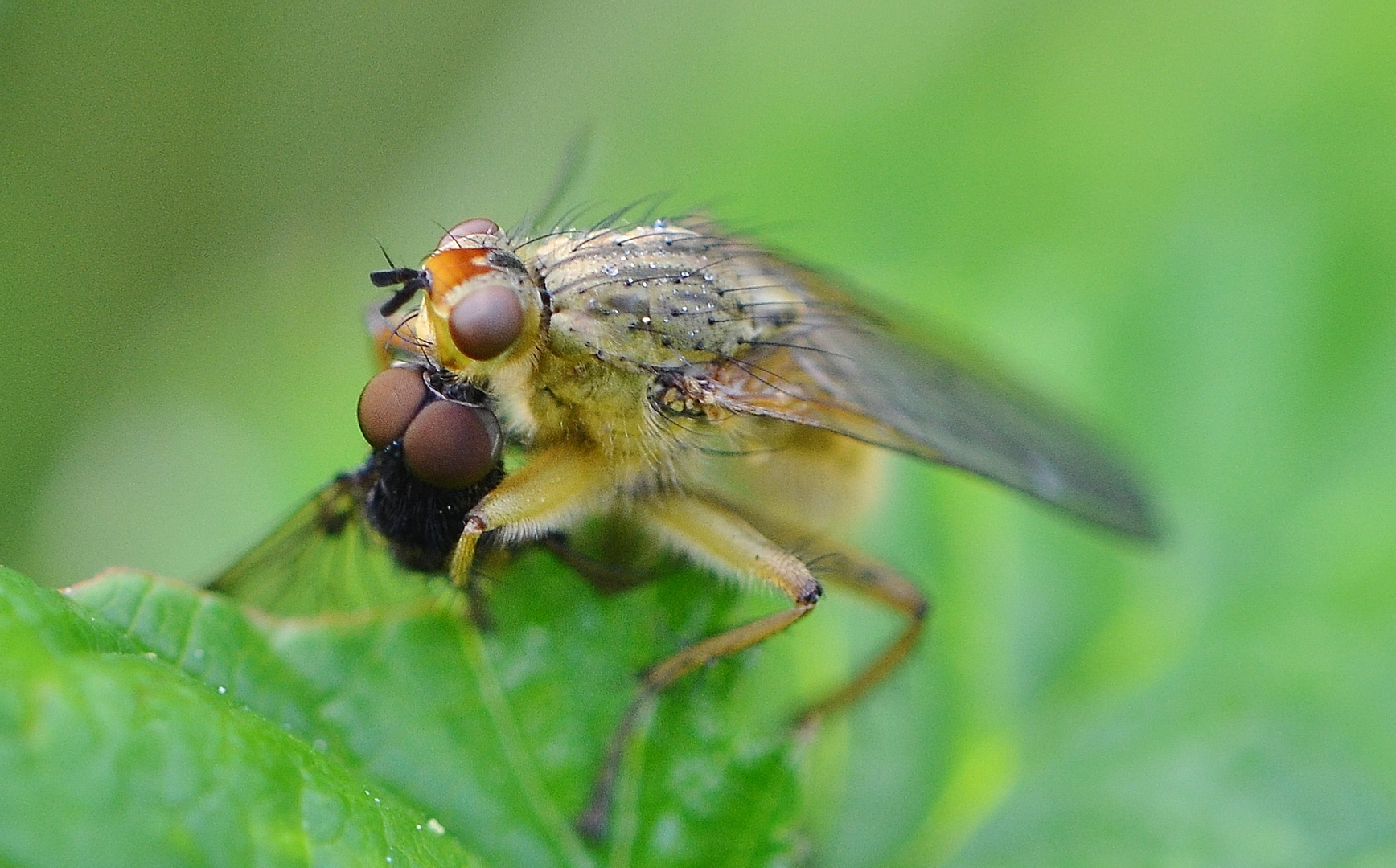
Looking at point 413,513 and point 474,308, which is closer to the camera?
point 474,308

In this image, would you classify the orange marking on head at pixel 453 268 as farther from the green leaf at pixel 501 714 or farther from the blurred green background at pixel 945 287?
the blurred green background at pixel 945 287

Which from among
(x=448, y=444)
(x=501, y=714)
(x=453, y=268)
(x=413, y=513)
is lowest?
(x=501, y=714)

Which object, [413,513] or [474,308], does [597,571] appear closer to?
[413,513]

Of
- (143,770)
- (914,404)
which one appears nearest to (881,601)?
(914,404)

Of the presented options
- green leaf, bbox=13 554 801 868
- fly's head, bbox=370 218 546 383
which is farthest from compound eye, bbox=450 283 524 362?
green leaf, bbox=13 554 801 868

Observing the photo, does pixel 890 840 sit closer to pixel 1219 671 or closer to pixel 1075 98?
pixel 1219 671

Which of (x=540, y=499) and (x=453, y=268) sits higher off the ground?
(x=453, y=268)
